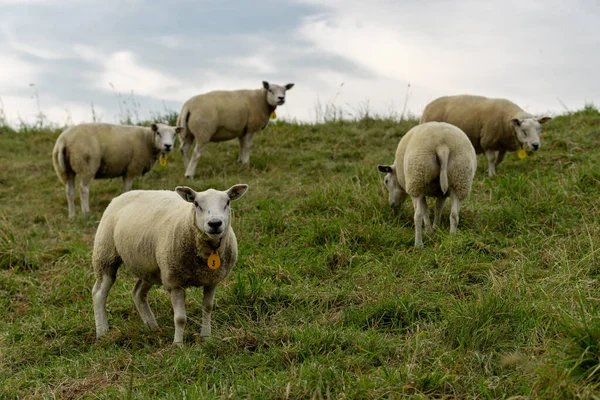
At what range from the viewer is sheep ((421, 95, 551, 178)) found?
406 inches

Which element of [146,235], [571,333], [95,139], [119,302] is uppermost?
[95,139]

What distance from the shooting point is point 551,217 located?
24.3ft

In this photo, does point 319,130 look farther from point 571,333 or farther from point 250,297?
point 571,333

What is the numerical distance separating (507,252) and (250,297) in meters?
2.77

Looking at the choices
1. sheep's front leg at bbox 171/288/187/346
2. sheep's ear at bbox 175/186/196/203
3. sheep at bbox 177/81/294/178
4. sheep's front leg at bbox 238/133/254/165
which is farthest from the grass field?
sheep's front leg at bbox 238/133/254/165

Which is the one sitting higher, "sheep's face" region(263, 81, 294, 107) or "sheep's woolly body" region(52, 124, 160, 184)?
"sheep's face" region(263, 81, 294, 107)

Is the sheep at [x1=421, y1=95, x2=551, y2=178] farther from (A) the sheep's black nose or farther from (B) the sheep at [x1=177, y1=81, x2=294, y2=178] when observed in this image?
(A) the sheep's black nose

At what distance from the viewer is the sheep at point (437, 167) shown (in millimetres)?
7059

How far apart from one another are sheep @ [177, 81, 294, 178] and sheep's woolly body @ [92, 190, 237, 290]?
601cm

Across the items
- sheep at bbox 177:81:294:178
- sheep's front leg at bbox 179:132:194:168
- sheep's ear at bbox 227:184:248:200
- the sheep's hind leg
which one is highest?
sheep at bbox 177:81:294:178

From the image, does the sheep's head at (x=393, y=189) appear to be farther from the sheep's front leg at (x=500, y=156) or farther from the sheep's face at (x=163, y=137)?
the sheep's face at (x=163, y=137)

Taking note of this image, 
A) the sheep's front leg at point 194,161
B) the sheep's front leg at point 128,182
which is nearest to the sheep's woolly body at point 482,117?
the sheep's front leg at point 194,161

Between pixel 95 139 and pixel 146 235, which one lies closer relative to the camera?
pixel 146 235

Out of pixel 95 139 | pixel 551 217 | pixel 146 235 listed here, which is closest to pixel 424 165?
pixel 551 217
